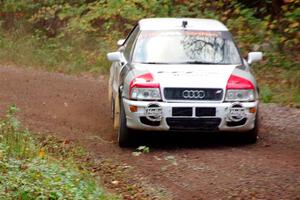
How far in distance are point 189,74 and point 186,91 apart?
0.32 m

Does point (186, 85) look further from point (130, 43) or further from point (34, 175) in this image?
point (34, 175)

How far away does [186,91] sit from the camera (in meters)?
8.99

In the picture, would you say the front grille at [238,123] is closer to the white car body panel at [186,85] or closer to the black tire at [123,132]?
the white car body panel at [186,85]

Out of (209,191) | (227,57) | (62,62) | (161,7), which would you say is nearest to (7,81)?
(62,62)

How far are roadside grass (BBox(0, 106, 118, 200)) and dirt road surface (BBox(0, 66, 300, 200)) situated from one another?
58 centimetres

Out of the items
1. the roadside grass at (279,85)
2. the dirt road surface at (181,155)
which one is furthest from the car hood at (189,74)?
the roadside grass at (279,85)

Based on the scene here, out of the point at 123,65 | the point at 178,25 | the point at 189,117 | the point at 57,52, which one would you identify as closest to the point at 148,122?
the point at 189,117

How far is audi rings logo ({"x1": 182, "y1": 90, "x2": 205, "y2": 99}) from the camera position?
29.5 feet

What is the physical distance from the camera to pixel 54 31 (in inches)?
847

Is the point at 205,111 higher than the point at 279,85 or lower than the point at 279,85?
higher

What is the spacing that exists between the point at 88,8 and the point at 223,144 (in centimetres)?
1228

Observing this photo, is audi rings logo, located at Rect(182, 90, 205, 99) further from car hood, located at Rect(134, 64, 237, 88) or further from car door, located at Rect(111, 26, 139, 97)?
car door, located at Rect(111, 26, 139, 97)

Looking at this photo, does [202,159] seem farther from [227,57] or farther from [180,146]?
[227,57]

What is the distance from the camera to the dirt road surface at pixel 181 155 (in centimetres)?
756
